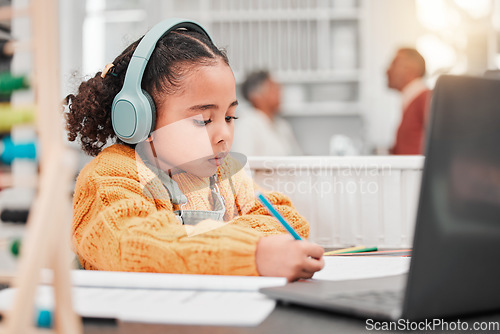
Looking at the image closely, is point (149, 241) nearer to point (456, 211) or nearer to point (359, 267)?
point (359, 267)

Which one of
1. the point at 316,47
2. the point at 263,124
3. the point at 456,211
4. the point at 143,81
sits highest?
the point at 316,47

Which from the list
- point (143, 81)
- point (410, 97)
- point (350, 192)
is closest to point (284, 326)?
point (143, 81)

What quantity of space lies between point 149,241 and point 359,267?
243 millimetres

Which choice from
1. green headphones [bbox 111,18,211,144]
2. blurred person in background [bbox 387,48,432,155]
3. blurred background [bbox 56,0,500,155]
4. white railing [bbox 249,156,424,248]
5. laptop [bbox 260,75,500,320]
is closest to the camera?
laptop [bbox 260,75,500,320]

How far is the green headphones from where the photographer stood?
79 centimetres

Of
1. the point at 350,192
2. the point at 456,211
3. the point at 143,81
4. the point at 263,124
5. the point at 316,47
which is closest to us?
the point at 456,211

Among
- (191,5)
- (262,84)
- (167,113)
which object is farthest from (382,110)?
(167,113)

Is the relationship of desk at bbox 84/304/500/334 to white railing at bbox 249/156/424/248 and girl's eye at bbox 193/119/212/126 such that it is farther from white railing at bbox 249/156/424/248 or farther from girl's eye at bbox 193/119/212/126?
white railing at bbox 249/156/424/248

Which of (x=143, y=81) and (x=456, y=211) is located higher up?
(x=143, y=81)

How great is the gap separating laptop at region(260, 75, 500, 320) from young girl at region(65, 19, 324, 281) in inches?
7.5

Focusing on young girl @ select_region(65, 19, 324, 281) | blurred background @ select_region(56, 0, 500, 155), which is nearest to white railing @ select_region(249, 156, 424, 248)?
young girl @ select_region(65, 19, 324, 281)

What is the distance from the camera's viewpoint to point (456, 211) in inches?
14.2

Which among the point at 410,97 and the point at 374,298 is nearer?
the point at 374,298

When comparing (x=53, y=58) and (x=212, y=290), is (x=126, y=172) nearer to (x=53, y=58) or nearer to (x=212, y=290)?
(x=212, y=290)
